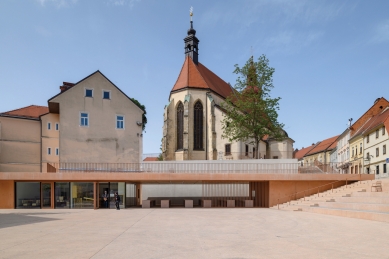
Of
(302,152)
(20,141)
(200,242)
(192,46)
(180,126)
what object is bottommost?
(200,242)

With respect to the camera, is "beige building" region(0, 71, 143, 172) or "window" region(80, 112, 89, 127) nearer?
"beige building" region(0, 71, 143, 172)

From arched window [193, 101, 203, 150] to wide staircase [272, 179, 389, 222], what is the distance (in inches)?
787

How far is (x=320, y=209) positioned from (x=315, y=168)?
7536mm

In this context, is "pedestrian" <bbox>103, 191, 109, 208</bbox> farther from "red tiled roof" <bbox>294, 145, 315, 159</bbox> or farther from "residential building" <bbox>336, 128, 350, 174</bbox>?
"red tiled roof" <bbox>294, 145, 315, 159</bbox>

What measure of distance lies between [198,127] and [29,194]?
2378 cm

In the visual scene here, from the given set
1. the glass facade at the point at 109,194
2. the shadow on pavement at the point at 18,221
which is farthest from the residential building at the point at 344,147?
the shadow on pavement at the point at 18,221

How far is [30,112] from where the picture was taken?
118ft

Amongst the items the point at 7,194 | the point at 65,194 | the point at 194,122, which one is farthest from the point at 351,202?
the point at 194,122

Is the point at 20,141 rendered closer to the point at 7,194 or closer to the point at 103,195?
the point at 7,194

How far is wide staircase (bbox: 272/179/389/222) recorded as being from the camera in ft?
52.4

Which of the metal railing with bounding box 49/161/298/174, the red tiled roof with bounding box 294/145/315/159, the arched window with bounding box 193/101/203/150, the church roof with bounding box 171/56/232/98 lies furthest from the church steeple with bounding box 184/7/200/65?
the red tiled roof with bounding box 294/145/315/159

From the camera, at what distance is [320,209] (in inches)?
745

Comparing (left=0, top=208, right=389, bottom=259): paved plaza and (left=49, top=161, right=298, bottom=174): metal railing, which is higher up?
(left=49, top=161, right=298, bottom=174): metal railing

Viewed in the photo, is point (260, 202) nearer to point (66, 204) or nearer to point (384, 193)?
point (384, 193)
